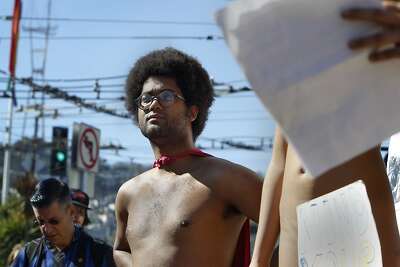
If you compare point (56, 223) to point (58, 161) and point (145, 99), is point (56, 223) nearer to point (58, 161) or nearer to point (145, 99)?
point (145, 99)

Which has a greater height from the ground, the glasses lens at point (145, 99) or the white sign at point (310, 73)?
the glasses lens at point (145, 99)

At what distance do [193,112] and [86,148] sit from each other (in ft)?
48.2

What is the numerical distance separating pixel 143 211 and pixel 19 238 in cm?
1466

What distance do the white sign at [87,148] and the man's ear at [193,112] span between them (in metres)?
14.0

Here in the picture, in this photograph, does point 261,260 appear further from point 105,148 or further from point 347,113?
point 105,148

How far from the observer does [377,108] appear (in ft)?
6.74

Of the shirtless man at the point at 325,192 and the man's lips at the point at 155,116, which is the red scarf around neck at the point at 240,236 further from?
the shirtless man at the point at 325,192

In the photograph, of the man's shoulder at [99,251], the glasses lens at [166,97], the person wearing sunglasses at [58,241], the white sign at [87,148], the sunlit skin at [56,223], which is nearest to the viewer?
the glasses lens at [166,97]

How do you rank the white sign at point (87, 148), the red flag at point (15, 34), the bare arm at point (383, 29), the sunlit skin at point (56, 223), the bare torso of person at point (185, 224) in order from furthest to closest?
the red flag at point (15, 34) < the white sign at point (87, 148) < the sunlit skin at point (56, 223) < the bare torso of person at point (185, 224) < the bare arm at point (383, 29)

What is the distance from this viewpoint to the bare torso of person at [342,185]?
269cm

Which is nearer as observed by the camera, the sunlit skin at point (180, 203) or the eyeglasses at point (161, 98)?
the sunlit skin at point (180, 203)

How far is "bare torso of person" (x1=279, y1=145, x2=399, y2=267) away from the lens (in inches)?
106

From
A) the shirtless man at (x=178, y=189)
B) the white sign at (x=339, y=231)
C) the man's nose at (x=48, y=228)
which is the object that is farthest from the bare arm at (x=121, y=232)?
the man's nose at (x=48, y=228)

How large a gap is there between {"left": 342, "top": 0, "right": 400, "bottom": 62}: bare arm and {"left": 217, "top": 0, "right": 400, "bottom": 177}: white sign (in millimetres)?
45
